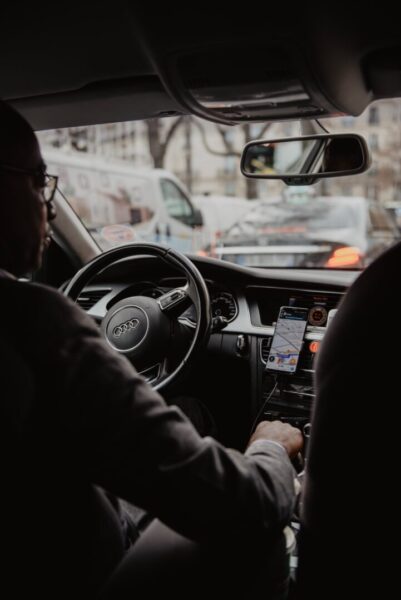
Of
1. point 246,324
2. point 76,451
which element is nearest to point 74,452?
point 76,451

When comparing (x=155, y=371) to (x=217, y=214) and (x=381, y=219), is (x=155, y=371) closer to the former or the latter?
(x=381, y=219)

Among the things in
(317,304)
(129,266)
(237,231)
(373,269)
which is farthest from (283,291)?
(237,231)

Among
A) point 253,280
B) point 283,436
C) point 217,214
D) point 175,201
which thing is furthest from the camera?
point 217,214

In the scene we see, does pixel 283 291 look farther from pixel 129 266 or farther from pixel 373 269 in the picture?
pixel 373 269

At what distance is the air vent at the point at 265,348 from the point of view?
307 centimetres

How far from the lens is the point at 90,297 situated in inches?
138

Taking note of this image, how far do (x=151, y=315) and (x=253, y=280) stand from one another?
592 millimetres

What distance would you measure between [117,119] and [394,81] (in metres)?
1.29

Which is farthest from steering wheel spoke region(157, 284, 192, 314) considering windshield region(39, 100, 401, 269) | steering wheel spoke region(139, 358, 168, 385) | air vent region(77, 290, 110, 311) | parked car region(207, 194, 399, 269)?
parked car region(207, 194, 399, 269)

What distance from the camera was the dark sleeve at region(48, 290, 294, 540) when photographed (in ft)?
4.22

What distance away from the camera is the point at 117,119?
2994 mm

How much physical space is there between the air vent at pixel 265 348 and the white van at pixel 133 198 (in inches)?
342

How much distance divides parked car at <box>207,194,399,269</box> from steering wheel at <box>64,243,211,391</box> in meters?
7.75

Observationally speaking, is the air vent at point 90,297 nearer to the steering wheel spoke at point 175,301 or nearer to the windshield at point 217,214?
the steering wheel spoke at point 175,301
